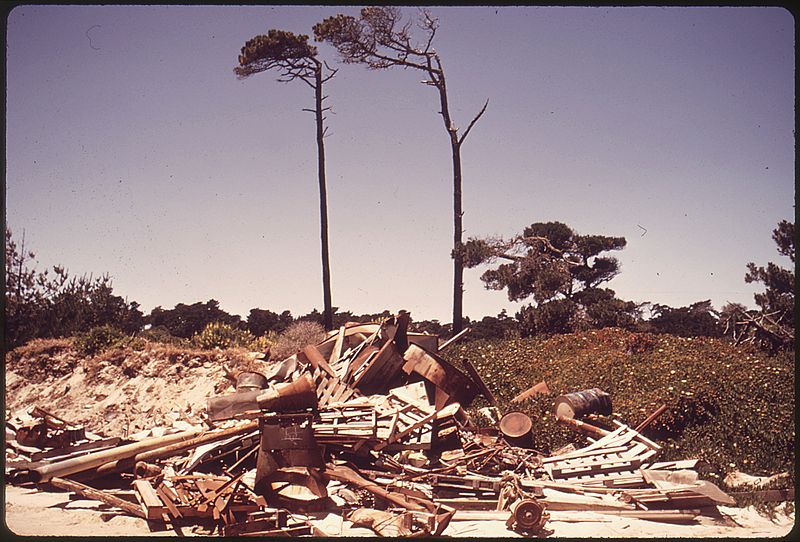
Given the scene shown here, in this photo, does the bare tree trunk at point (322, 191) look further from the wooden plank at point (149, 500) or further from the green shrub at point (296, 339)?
the wooden plank at point (149, 500)

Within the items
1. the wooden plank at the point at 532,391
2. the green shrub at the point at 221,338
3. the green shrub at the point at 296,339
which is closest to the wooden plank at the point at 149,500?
the wooden plank at the point at 532,391

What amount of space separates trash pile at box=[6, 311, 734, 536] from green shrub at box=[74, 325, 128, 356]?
6.81 m

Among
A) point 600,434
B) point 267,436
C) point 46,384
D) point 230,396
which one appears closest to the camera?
point 267,436

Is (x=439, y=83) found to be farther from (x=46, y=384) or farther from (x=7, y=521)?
(x=7, y=521)

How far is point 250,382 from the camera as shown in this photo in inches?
553

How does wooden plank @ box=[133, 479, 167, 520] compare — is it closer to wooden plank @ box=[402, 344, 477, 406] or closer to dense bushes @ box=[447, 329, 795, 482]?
wooden plank @ box=[402, 344, 477, 406]

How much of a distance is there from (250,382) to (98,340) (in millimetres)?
7341

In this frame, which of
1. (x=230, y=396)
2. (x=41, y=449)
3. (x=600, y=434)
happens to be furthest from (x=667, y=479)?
(x=41, y=449)

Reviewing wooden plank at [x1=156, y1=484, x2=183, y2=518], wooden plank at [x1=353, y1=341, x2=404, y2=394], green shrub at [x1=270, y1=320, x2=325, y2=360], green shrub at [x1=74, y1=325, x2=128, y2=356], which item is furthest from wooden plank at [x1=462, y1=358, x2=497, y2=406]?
green shrub at [x1=74, y1=325, x2=128, y2=356]

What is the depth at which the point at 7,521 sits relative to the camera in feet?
25.6

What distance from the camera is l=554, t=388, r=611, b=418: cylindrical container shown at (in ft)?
36.7

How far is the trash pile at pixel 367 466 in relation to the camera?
25.2 ft

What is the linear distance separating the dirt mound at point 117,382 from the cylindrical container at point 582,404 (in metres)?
8.74

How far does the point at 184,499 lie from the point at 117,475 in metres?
2.47
